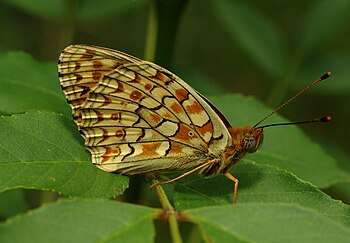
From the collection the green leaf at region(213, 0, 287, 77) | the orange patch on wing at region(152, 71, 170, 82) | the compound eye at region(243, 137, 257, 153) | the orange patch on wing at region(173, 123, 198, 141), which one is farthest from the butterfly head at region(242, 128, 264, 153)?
the green leaf at region(213, 0, 287, 77)

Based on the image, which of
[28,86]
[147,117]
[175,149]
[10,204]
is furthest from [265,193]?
[10,204]

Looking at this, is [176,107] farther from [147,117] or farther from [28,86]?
[28,86]

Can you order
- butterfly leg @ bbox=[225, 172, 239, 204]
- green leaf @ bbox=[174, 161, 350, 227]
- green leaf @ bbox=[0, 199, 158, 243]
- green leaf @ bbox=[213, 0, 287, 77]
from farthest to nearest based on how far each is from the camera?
1. green leaf @ bbox=[213, 0, 287, 77]
2. butterfly leg @ bbox=[225, 172, 239, 204]
3. green leaf @ bbox=[174, 161, 350, 227]
4. green leaf @ bbox=[0, 199, 158, 243]

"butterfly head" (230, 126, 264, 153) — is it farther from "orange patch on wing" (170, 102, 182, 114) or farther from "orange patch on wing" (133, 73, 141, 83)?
"orange patch on wing" (133, 73, 141, 83)

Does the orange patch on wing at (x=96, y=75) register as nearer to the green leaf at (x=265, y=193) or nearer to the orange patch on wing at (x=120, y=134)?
the orange patch on wing at (x=120, y=134)

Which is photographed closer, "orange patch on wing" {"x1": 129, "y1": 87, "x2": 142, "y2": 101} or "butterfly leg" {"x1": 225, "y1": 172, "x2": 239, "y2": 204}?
"butterfly leg" {"x1": 225, "y1": 172, "x2": 239, "y2": 204}

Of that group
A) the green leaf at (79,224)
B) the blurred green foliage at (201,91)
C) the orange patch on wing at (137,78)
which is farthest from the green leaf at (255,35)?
the green leaf at (79,224)

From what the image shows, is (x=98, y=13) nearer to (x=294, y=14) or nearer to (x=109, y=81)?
(x=109, y=81)
